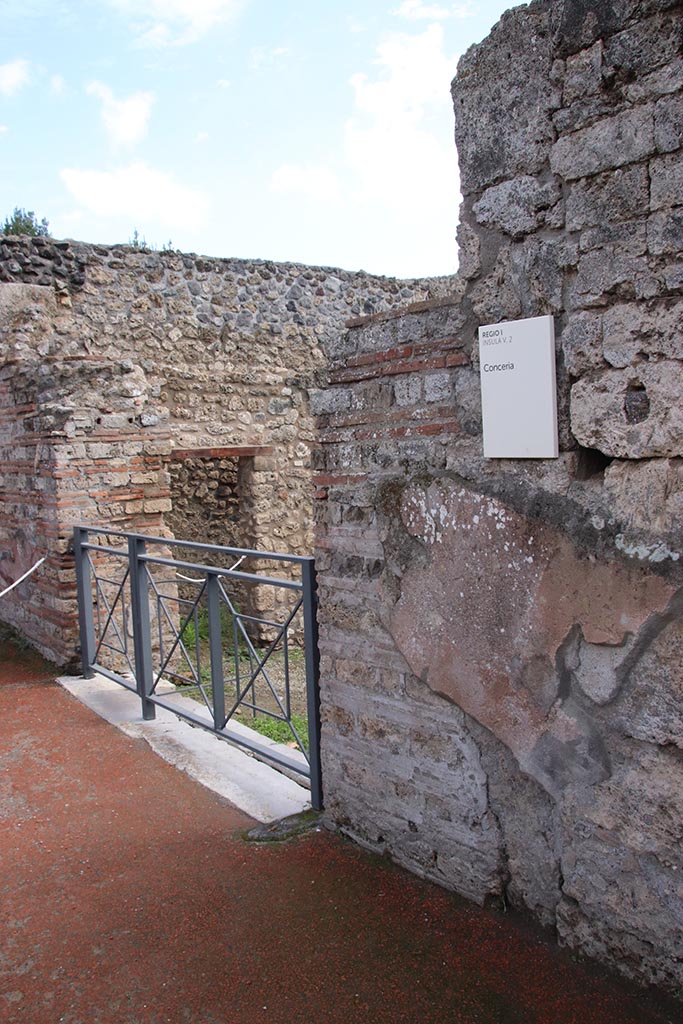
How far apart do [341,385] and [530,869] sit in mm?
1822

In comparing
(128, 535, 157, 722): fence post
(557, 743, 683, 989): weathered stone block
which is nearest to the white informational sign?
(557, 743, 683, 989): weathered stone block

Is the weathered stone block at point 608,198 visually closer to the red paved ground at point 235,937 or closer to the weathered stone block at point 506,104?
the weathered stone block at point 506,104

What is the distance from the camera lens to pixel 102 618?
6.16 metres

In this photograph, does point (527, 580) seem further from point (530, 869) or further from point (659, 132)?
point (659, 132)

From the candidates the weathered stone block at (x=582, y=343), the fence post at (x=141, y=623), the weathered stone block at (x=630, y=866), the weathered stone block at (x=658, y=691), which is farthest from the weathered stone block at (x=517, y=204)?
the fence post at (x=141, y=623)

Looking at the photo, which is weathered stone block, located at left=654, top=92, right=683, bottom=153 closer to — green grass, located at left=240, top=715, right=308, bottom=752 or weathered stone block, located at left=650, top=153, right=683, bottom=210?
weathered stone block, located at left=650, top=153, right=683, bottom=210

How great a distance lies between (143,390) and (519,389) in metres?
4.53

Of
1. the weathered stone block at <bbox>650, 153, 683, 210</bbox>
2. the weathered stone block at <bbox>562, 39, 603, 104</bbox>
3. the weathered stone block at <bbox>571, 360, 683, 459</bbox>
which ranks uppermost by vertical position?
the weathered stone block at <bbox>562, 39, 603, 104</bbox>

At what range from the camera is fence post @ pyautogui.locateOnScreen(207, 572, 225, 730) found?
4246mm

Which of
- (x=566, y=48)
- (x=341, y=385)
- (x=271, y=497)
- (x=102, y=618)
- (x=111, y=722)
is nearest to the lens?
(x=566, y=48)

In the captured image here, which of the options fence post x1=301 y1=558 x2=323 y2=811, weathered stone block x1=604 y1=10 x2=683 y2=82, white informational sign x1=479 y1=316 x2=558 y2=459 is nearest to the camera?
weathered stone block x1=604 y1=10 x2=683 y2=82

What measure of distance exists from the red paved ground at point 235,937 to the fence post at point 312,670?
29 centimetres

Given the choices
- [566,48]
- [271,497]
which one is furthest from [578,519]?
[271,497]

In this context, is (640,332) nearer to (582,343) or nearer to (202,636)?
(582,343)
